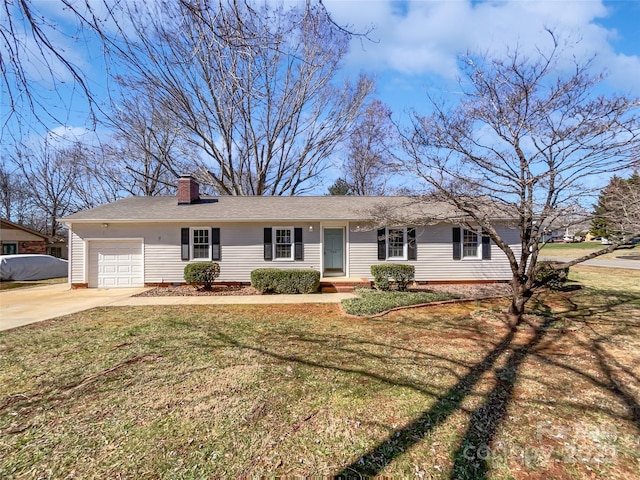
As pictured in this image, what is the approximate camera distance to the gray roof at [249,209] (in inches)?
439

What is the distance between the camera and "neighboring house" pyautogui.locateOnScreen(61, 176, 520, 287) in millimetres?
11336

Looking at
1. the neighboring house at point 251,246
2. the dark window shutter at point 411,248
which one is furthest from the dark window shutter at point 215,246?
the dark window shutter at point 411,248

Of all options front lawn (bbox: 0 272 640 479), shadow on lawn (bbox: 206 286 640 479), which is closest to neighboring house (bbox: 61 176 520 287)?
shadow on lawn (bbox: 206 286 640 479)

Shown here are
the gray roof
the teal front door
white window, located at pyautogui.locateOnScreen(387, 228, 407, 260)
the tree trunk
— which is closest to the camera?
the tree trunk

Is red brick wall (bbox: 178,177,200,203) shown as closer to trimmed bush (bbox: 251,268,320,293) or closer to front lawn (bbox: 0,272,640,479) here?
trimmed bush (bbox: 251,268,320,293)

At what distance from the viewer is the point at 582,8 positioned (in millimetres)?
5398

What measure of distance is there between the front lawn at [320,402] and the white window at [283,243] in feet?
19.0

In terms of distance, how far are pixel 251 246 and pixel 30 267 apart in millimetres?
12224

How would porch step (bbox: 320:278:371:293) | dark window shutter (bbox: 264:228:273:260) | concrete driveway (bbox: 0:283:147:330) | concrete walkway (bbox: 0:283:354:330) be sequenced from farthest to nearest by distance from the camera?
dark window shutter (bbox: 264:228:273:260)
porch step (bbox: 320:278:371:293)
concrete walkway (bbox: 0:283:354:330)
concrete driveway (bbox: 0:283:147:330)

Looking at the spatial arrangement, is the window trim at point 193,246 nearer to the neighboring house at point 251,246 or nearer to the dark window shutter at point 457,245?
the neighboring house at point 251,246

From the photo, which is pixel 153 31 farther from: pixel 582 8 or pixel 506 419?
pixel 582 8

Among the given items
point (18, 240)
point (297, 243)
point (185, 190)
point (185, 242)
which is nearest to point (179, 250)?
point (185, 242)

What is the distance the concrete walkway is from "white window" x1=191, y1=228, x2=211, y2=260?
2228 mm

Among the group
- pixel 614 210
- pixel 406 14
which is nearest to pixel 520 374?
pixel 614 210
